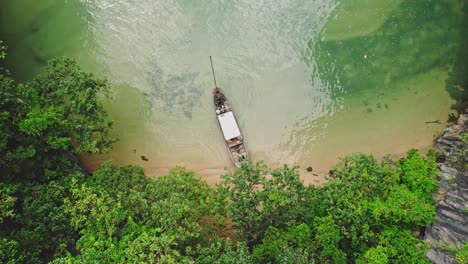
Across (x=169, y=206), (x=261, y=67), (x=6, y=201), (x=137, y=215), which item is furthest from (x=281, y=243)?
(x=6, y=201)

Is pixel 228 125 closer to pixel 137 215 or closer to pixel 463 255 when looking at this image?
pixel 137 215

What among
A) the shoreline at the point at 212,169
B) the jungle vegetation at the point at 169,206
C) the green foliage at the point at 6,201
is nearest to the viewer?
the green foliage at the point at 6,201

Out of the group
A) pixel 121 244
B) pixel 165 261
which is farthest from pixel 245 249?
pixel 121 244

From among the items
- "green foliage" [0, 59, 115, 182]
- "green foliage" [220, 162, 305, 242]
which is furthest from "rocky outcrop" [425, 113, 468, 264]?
"green foliage" [0, 59, 115, 182]

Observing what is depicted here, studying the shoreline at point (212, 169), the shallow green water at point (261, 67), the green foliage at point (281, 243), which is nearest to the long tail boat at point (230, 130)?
the shallow green water at point (261, 67)

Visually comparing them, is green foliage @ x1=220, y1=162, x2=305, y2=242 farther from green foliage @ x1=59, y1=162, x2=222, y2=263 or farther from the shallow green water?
the shallow green water

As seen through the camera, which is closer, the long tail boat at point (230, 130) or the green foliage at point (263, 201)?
the green foliage at point (263, 201)

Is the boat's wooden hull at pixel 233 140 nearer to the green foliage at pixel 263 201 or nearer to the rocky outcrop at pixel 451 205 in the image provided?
the green foliage at pixel 263 201
